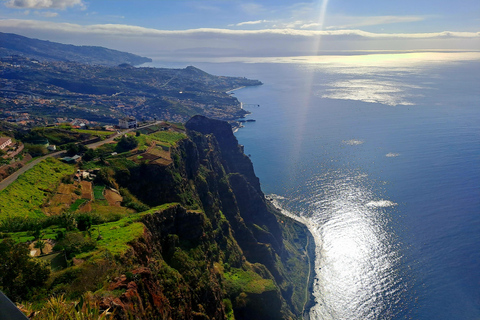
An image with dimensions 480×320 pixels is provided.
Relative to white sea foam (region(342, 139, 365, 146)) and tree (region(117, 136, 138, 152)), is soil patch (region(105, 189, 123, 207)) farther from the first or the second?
white sea foam (region(342, 139, 365, 146))

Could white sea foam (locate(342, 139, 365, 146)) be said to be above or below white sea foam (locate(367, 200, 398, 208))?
above

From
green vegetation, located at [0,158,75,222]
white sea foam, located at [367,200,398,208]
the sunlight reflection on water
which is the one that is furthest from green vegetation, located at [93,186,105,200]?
white sea foam, located at [367,200,398,208]

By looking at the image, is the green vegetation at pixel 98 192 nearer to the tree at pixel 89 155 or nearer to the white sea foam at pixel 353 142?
the tree at pixel 89 155

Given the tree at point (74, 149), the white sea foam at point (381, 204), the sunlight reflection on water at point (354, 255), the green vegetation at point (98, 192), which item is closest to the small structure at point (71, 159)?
the tree at point (74, 149)

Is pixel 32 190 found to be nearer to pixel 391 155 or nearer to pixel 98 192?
pixel 98 192

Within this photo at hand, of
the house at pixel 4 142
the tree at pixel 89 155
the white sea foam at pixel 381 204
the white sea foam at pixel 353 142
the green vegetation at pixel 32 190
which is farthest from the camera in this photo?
the white sea foam at pixel 353 142
